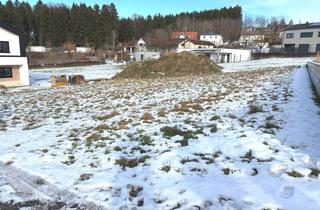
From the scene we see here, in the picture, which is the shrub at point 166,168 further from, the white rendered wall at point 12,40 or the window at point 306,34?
the window at point 306,34

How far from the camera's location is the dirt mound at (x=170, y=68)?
96.2 feet

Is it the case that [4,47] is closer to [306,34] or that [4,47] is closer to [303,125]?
[303,125]

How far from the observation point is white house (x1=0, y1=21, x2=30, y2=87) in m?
26.8

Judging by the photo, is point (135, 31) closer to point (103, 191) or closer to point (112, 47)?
point (112, 47)

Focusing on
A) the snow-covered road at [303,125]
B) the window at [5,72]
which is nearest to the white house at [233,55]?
the window at [5,72]

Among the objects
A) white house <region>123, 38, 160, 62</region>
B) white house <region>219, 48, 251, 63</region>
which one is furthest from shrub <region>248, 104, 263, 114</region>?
white house <region>123, 38, 160, 62</region>

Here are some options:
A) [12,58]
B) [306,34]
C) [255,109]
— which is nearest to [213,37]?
[306,34]

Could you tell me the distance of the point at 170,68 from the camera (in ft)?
100

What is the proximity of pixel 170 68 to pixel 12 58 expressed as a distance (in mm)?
16772

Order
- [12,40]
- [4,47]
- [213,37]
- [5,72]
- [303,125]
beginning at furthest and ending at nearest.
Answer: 1. [213,37]
2. [5,72]
3. [12,40]
4. [4,47]
5. [303,125]

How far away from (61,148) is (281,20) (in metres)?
174

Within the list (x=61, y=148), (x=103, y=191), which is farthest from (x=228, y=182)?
(x=61, y=148)

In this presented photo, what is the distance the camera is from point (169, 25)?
394 feet

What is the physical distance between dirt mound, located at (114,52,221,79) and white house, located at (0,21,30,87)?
32.7 feet
